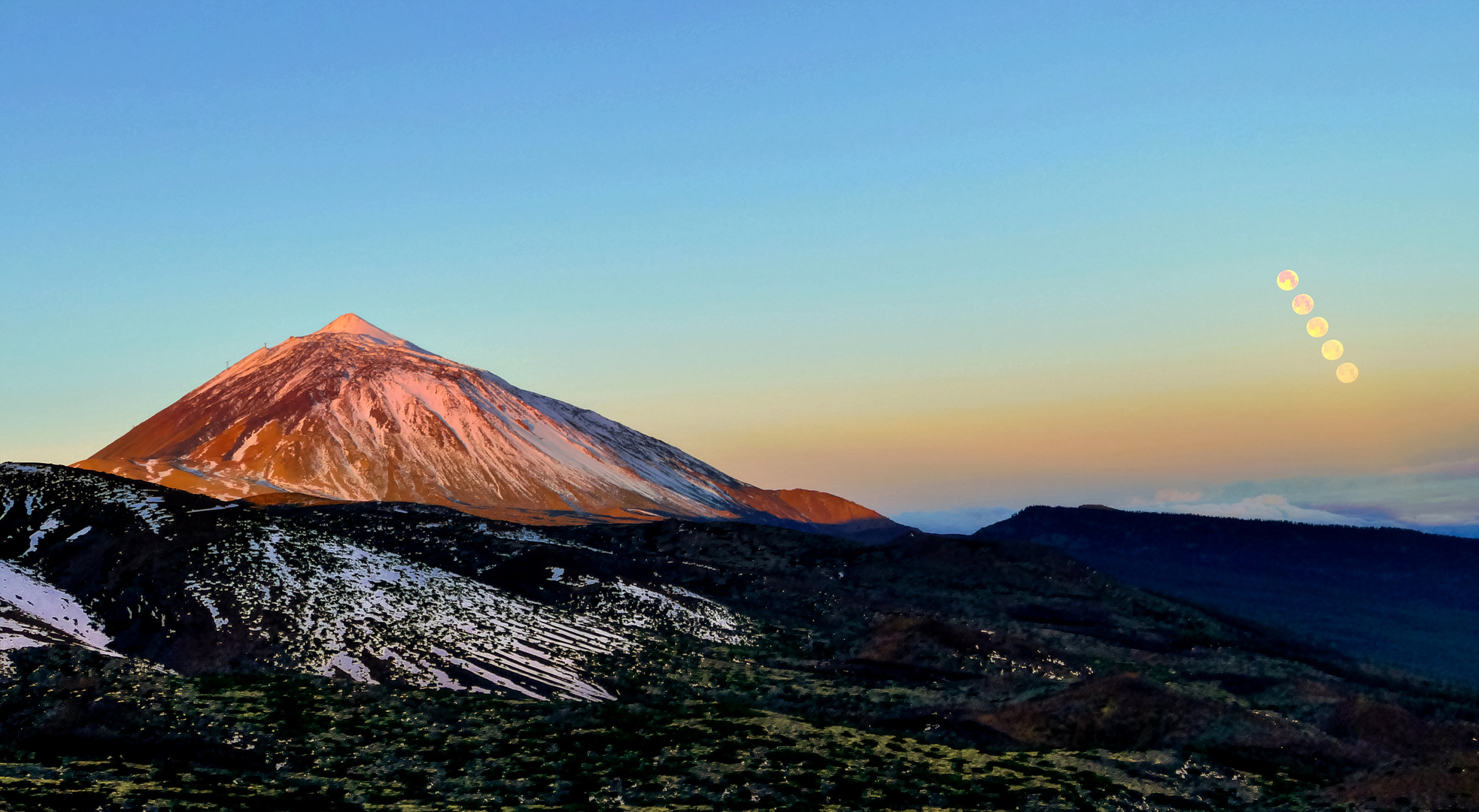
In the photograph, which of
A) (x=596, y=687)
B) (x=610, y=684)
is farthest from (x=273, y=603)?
(x=610, y=684)

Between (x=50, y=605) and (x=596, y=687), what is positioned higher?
(x=50, y=605)

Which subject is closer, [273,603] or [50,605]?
[50,605]

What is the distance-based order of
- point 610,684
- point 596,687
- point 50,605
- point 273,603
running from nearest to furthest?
1. point 596,687
2. point 610,684
3. point 50,605
4. point 273,603

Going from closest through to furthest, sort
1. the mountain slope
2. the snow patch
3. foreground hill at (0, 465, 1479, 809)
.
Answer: foreground hill at (0, 465, 1479, 809) → the mountain slope → the snow patch

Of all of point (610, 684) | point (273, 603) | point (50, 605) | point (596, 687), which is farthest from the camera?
point (273, 603)

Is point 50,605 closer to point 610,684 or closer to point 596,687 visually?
point 596,687

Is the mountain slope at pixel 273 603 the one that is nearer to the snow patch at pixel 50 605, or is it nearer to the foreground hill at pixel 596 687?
the snow patch at pixel 50 605

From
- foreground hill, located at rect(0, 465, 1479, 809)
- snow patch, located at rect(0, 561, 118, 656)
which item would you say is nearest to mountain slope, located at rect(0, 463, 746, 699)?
snow patch, located at rect(0, 561, 118, 656)

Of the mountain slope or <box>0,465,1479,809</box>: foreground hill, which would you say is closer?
<box>0,465,1479,809</box>: foreground hill

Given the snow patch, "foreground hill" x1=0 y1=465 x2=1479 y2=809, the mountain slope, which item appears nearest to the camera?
"foreground hill" x1=0 y1=465 x2=1479 y2=809

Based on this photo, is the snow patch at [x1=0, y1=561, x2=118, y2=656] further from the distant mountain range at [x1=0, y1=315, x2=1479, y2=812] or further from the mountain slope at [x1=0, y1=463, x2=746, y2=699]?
the distant mountain range at [x1=0, y1=315, x2=1479, y2=812]
